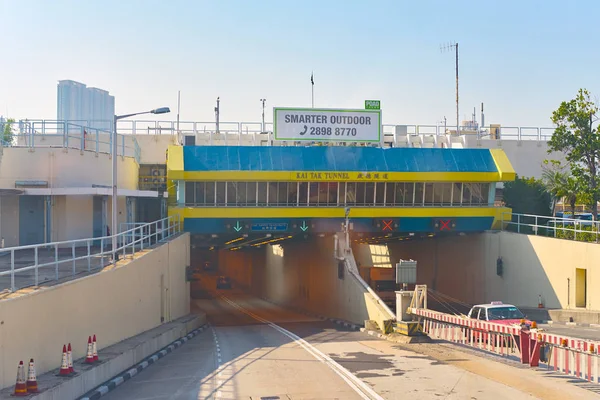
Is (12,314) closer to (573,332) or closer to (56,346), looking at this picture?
(56,346)

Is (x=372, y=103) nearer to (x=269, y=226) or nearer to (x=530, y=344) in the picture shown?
(x=269, y=226)

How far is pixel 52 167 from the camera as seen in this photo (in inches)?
1319

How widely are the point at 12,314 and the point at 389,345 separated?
14279 mm

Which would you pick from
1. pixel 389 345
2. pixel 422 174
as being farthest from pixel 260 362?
pixel 422 174

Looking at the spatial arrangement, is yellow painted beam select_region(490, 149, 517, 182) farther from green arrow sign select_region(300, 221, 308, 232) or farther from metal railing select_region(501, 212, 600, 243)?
green arrow sign select_region(300, 221, 308, 232)

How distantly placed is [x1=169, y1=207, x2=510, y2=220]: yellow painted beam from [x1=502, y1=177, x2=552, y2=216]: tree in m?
2.70

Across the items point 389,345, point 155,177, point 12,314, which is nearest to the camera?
point 12,314

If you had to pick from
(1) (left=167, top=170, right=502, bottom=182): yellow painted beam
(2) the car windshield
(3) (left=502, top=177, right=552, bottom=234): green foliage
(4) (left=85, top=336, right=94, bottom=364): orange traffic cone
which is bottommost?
(2) the car windshield

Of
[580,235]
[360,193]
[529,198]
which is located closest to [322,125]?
[360,193]

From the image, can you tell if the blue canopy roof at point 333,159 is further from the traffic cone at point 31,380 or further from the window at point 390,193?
the traffic cone at point 31,380

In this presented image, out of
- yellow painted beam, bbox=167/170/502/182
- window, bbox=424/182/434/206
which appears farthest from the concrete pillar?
window, bbox=424/182/434/206

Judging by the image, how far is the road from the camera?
1588cm

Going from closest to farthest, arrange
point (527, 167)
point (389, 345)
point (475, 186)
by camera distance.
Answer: point (389, 345), point (475, 186), point (527, 167)

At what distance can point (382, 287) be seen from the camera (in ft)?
188
